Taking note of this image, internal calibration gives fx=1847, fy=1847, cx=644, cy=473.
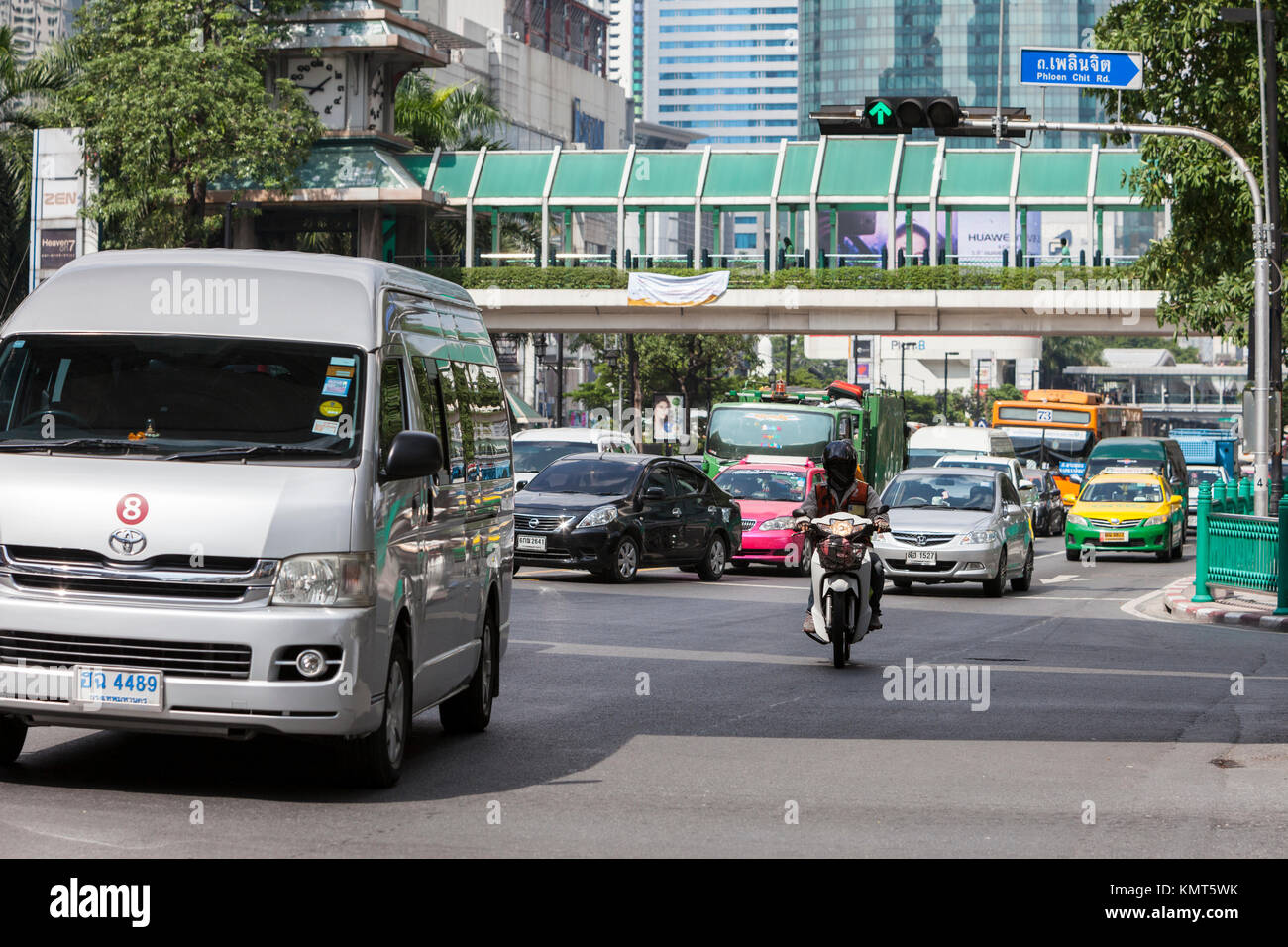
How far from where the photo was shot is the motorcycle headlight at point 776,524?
29.3 metres

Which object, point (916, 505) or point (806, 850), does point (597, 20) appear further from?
point (806, 850)

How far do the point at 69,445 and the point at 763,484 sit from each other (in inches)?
908

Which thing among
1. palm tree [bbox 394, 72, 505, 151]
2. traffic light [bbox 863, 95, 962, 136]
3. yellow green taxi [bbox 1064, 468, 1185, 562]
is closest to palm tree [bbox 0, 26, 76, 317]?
palm tree [bbox 394, 72, 505, 151]

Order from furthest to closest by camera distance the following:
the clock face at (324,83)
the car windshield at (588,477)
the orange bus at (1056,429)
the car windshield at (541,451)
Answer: the clock face at (324,83) → the orange bus at (1056,429) → the car windshield at (541,451) → the car windshield at (588,477)

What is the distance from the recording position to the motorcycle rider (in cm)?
1566

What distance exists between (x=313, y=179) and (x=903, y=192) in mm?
20320

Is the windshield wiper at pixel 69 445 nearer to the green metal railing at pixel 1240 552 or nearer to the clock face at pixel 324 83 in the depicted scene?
the green metal railing at pixel 1240 552

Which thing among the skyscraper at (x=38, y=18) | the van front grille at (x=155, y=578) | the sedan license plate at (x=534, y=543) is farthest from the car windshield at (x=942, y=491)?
the skyscraper at (x=38, y=18)

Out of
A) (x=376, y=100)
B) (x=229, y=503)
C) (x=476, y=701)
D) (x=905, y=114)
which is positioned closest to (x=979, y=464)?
(x=905, y=114)

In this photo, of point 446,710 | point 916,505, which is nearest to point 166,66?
point 916,505

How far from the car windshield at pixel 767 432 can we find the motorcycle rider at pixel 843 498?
20874 millimetres

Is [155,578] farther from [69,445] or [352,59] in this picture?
[352,59]

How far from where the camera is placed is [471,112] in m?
69.0

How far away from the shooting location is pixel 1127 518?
3612 cm
